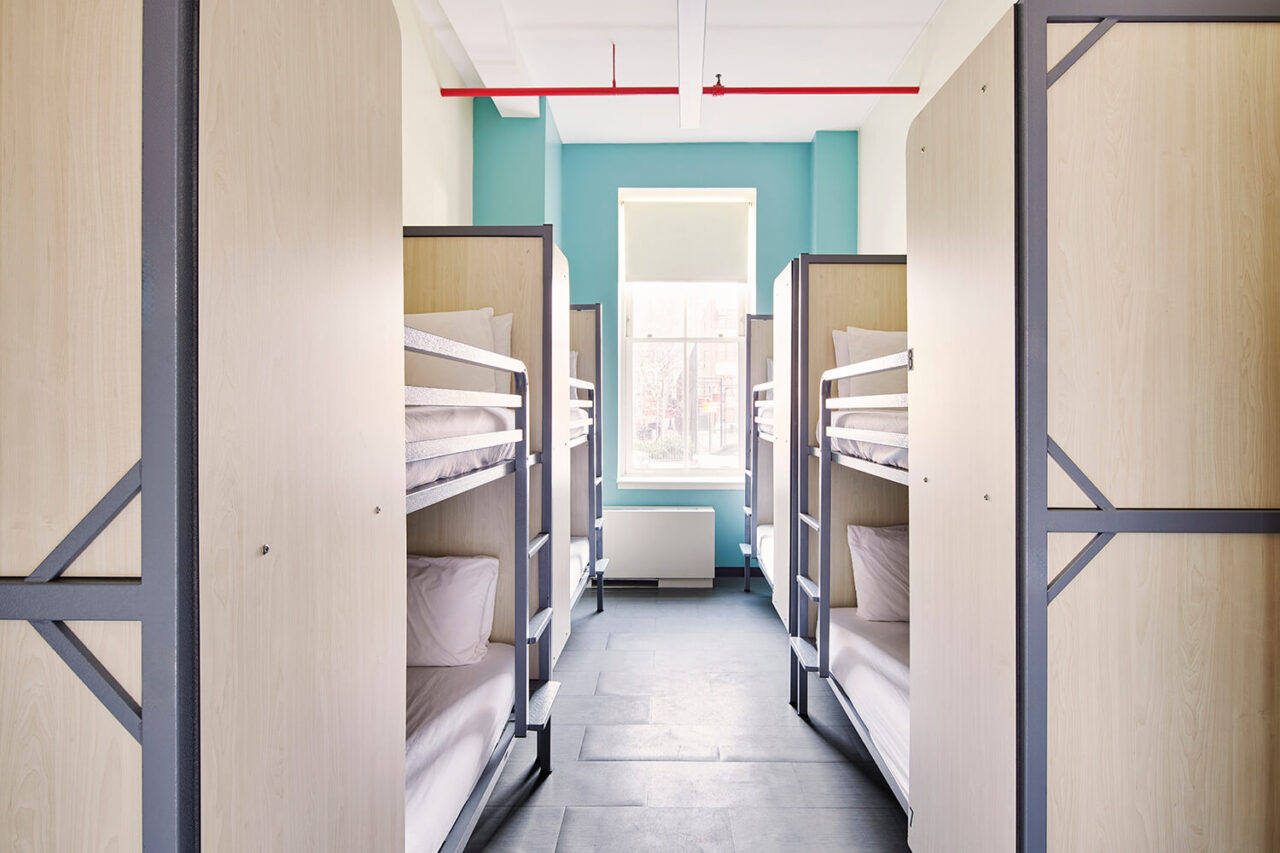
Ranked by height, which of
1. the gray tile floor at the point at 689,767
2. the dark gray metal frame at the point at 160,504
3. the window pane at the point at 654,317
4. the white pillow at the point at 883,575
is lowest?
the gray tile floor at the point at 689,767

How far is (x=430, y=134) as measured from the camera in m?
3.39

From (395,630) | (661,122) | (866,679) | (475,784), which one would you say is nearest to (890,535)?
(866,679)

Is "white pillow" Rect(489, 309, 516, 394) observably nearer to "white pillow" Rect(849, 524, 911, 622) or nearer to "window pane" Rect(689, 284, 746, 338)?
"white pillow" Rect(849, 524, 911, 622)

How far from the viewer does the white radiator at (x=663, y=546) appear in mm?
4410

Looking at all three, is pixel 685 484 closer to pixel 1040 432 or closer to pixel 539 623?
pixel 539 623

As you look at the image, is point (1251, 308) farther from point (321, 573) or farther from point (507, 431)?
point (507, 431)

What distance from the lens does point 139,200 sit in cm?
58

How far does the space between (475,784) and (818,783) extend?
3.44ft

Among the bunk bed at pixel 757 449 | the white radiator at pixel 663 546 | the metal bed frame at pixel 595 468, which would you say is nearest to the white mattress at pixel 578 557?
the metal bed frame at pixel 595 468

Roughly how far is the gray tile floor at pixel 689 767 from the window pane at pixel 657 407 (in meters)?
1.73

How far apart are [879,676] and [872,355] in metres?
1.12

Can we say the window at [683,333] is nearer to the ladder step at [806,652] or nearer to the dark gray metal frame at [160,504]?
the ladder step at [806,652]

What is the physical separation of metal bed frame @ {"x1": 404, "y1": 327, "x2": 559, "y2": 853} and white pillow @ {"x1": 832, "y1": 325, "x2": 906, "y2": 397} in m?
1.16

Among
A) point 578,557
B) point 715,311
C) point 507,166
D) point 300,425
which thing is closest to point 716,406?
point 715,311
